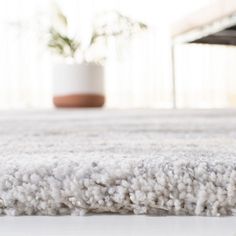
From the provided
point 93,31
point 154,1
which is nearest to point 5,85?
point 93,31

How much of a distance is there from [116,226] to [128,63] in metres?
2.73

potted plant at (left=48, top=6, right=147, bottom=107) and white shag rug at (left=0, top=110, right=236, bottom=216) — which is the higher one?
potted plant at (left=48, top=6, right=147, bottom=107)

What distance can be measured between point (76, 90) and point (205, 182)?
2132 mm

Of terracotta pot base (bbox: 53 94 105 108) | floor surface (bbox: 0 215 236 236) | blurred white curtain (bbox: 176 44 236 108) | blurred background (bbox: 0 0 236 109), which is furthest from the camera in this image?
blurred white curtain (bbox: 176 44 236 108)

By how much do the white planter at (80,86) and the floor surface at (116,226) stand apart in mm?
2093

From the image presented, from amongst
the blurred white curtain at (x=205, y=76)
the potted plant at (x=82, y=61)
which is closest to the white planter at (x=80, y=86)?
the potted plant at (x=82, y=61)

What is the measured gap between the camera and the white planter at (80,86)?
7.89 ft

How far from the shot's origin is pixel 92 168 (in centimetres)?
32

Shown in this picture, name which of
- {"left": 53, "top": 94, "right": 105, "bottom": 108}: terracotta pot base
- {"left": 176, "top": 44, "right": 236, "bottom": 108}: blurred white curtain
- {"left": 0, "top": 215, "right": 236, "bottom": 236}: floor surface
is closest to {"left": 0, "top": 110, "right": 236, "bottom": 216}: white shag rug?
{"left": 0, "top": 215, "right": 236, "bottom": 236}: floor surface

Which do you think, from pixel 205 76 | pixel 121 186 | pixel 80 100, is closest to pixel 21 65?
pixel 80 100

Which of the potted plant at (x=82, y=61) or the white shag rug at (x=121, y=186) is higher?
the potted plant at (x=82, y=61)

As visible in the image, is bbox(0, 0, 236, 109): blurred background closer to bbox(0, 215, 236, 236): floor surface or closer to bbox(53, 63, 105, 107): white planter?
bbox(53, 63, 105, 107): white planter

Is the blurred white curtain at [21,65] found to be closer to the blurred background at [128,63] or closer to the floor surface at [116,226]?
the blurred background at [128,63]

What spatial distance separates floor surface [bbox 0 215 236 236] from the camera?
27 cm
